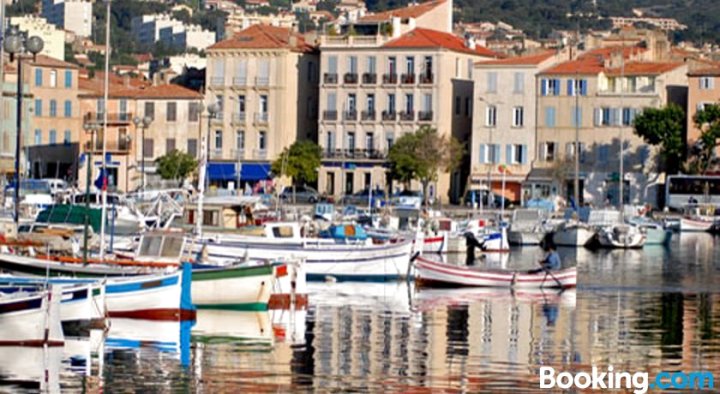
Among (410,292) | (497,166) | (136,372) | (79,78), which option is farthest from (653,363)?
(79,78)

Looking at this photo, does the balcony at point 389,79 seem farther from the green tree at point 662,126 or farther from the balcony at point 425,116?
the green tree at point 662,126

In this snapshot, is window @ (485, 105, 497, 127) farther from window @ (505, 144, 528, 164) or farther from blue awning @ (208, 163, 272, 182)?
blue awning @ (208, 163, 272, 182)

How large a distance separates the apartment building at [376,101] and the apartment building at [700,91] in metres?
12.2

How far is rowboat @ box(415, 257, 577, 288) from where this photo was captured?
55.9 meters

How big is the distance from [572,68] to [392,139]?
10.4m

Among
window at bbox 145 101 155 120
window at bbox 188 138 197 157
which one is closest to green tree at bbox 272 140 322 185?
window at bbox 188 138 197 157

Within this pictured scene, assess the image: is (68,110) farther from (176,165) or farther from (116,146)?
(176,165)

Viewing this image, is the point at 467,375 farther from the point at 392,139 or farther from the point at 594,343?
the point at 392,139

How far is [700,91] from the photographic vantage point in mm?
110938

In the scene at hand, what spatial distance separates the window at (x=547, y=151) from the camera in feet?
367

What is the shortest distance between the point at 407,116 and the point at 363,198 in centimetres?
611

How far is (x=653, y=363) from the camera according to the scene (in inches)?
1463

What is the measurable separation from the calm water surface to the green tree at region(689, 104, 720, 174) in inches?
2003

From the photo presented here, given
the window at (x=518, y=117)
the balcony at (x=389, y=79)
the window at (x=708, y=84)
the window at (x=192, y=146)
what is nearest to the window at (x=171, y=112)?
the window at (x=192, y=146)
